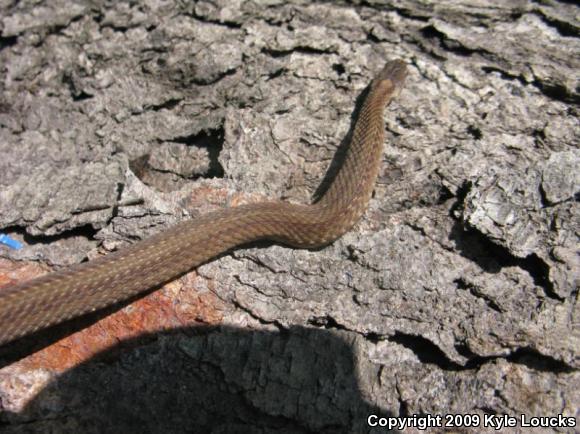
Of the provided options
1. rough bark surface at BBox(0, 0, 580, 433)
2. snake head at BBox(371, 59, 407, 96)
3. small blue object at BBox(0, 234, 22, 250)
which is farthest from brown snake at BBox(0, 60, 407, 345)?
small blue object at BBox(0, 234, 22, 250)

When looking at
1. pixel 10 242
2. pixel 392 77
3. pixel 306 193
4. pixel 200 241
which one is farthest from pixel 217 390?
pixel 392 77

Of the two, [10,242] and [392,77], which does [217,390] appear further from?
[392,77]

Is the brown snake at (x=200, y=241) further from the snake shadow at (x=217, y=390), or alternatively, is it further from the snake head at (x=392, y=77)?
the snake shadow at (x=217, y=390)

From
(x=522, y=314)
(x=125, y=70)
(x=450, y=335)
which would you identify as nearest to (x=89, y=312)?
(x=125, y=70)

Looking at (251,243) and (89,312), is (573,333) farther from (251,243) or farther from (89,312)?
(89,312)

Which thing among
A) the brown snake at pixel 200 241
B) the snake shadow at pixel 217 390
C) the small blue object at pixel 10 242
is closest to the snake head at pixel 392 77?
the brown snake at pixel 200 241
